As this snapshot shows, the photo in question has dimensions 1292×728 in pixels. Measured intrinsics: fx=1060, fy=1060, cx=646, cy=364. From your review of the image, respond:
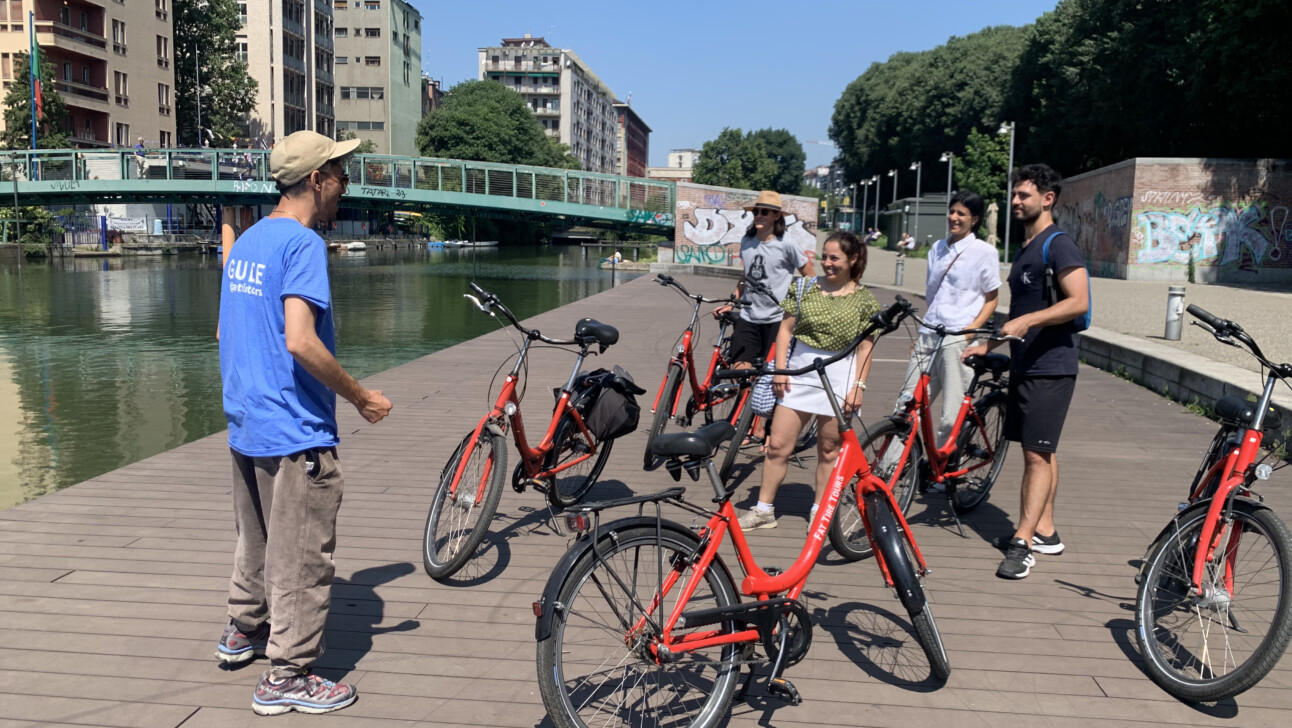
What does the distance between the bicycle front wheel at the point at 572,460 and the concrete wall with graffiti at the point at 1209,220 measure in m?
27.8

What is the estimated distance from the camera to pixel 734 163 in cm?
11925

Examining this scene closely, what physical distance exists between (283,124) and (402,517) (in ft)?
261

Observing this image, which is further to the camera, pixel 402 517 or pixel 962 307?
pixel 962 307

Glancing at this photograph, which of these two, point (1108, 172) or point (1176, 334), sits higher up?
point (1108, 172)

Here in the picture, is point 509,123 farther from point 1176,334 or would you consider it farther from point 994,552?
point 994,552

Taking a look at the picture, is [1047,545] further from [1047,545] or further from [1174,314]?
[1174,314]

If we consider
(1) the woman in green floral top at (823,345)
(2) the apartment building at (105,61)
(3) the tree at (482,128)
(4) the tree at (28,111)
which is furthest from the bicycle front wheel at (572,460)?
(3) the tree at (482,128)

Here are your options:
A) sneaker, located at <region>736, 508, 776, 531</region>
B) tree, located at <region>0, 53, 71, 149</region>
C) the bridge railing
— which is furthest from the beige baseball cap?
tree, located at <region>0, 53, 71, 149</region>

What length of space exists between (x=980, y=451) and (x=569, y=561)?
342cm

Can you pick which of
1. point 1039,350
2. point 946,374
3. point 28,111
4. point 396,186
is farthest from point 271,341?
point 28,111

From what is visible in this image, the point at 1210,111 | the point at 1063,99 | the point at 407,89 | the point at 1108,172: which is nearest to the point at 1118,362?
the point at 1108,172

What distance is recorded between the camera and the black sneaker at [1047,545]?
17.0 ft

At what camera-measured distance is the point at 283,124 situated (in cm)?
7875

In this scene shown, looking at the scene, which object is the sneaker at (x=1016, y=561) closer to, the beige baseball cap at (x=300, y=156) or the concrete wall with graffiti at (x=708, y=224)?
the beige baseball cap at (x=300, y=156)
